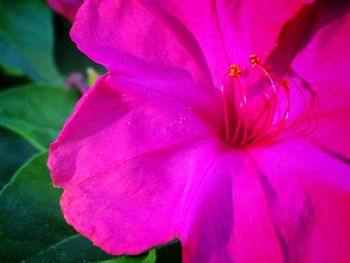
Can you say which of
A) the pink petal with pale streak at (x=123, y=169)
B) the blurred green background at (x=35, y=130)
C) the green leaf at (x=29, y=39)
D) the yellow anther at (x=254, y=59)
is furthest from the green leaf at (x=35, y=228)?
the green leaf at (x=29, y=39)

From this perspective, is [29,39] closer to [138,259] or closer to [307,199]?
[138,259]

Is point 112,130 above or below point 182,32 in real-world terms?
below

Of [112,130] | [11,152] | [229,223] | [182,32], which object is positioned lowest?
[11,152]

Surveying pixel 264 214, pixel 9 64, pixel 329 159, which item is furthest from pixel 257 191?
pixel 9 64

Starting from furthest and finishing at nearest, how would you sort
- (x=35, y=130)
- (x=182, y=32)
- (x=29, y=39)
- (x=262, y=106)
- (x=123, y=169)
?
(x=29, y=39)
(x=35, y=130)
(x=262, y=106)
(x=182, y=32)
(x=123, y=169)

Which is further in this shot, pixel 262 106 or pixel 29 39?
pixel 29 39

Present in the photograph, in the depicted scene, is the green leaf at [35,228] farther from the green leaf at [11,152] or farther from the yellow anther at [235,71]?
the yellow anther at [235,71]

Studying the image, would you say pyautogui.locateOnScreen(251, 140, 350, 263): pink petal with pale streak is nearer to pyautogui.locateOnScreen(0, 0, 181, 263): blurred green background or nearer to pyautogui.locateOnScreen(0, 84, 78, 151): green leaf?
pyautogui.locateOnScreen(0, 0, 181, 263): blurred green background

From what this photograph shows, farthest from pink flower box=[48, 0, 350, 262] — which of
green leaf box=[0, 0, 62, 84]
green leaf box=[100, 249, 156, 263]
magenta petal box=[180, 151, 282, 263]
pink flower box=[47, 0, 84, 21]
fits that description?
green leaf box=[0, 0, 62, 84]

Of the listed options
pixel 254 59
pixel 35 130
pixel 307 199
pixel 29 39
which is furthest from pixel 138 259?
pixel 29 39
